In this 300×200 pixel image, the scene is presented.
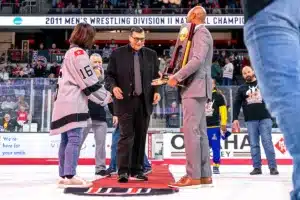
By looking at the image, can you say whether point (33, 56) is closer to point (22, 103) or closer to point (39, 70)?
point (39, 70)

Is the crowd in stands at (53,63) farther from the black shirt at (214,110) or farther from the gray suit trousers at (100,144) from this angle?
the gray suit trousers at (100,144)

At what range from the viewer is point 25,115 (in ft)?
30.8

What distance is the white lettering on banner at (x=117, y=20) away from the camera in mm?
19625

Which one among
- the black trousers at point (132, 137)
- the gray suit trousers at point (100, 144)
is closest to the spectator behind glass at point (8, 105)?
the gray suit trousers at point (100, 144)

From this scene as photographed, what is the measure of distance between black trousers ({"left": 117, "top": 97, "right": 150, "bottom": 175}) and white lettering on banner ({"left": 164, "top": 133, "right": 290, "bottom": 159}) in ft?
15.4

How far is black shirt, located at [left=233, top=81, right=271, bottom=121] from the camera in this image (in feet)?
18.2

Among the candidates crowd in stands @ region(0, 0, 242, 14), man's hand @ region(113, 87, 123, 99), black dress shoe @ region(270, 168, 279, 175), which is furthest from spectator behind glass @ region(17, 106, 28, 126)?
crowd in stands @ region(0, 0, 242, 14)

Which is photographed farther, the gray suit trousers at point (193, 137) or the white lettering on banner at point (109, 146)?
the white lettering on banner at point (109, 146)

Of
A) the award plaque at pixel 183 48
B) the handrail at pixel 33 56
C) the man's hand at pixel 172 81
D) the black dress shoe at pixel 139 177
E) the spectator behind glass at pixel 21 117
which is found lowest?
the black dress shoe at pixel 139 177

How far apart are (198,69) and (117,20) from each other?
16658mm

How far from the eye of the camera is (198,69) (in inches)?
144

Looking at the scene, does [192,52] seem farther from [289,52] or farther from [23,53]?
[23,53]

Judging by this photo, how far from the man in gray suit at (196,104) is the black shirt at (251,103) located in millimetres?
1939

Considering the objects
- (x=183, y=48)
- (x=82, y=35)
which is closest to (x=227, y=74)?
(x=183, y=48)
